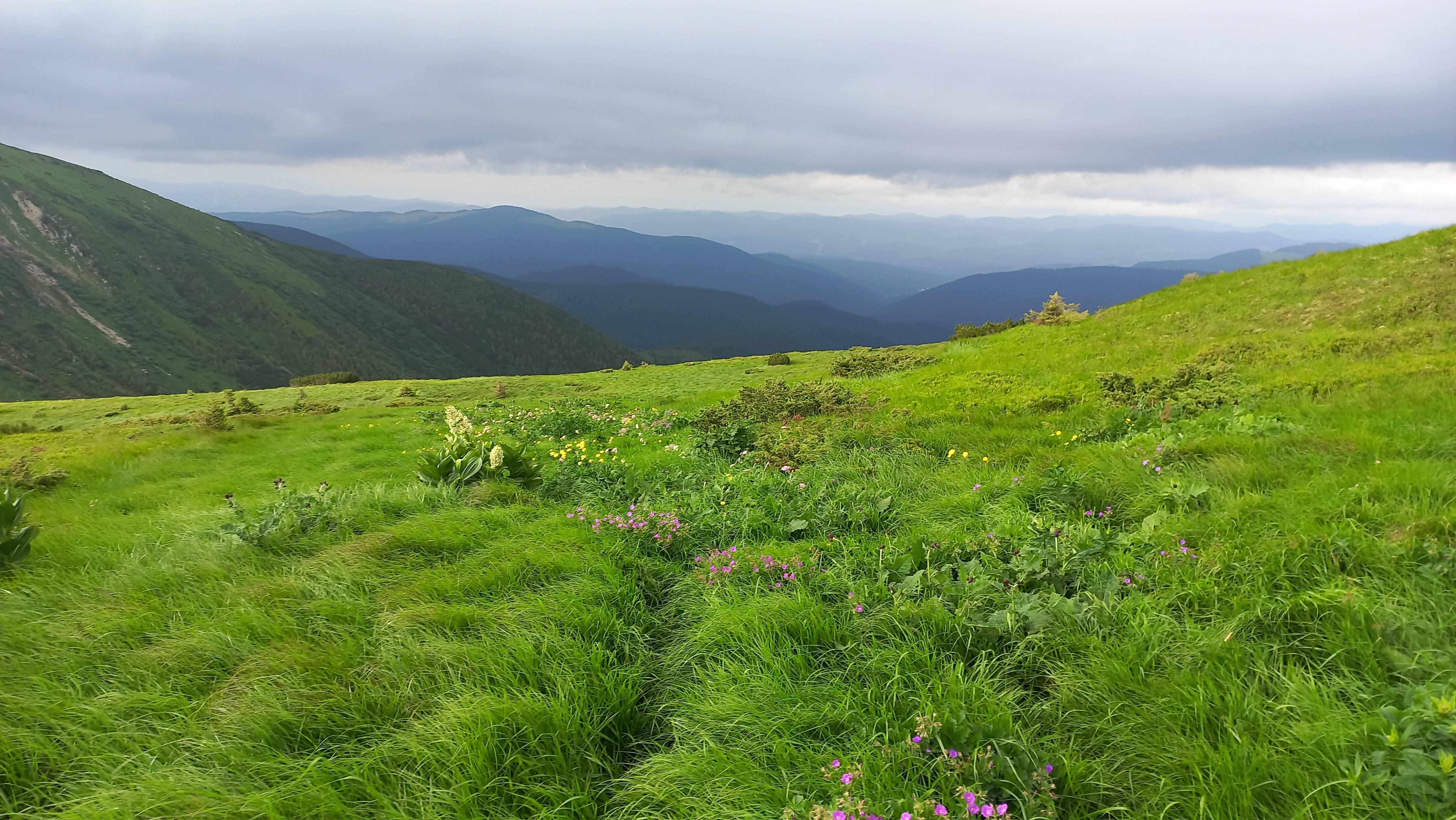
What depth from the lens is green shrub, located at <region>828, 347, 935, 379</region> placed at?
68.5 ft

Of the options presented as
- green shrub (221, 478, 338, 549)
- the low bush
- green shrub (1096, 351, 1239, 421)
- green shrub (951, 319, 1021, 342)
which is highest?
green shrub (951, 319, 1021, 342)

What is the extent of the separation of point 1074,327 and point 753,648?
1943 cm

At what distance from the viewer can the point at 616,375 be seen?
38.8 meters

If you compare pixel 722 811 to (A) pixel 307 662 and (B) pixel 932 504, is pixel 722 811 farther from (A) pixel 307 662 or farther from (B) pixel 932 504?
(B) pixel 932 504

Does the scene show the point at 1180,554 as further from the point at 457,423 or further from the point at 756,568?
the point at 457,423

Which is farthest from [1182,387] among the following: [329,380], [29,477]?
[329,380]

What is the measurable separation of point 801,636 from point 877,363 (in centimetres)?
1925

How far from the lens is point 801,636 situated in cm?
395

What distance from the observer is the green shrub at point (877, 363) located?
20.9 meters

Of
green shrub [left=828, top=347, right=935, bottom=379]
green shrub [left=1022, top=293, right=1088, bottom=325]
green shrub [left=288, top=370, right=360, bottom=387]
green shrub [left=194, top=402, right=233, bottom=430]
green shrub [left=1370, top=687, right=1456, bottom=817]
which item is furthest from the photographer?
green shrub [left=288, top=370, right=360, bottom=387]

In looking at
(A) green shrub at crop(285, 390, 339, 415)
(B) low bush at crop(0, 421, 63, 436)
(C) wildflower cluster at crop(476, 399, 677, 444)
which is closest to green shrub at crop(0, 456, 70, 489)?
(C) wildflower cluster at crop(476, 399, 677, 444)

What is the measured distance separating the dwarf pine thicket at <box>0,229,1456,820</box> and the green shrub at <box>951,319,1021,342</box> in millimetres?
22787

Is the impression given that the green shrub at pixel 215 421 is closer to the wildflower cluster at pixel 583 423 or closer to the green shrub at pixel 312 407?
the green shrub at pixel 312 407

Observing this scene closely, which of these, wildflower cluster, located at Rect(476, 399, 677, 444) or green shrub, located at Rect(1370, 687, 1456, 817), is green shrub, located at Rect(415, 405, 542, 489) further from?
green shrub, located at Rect(1370, 687, 1456, 817)
